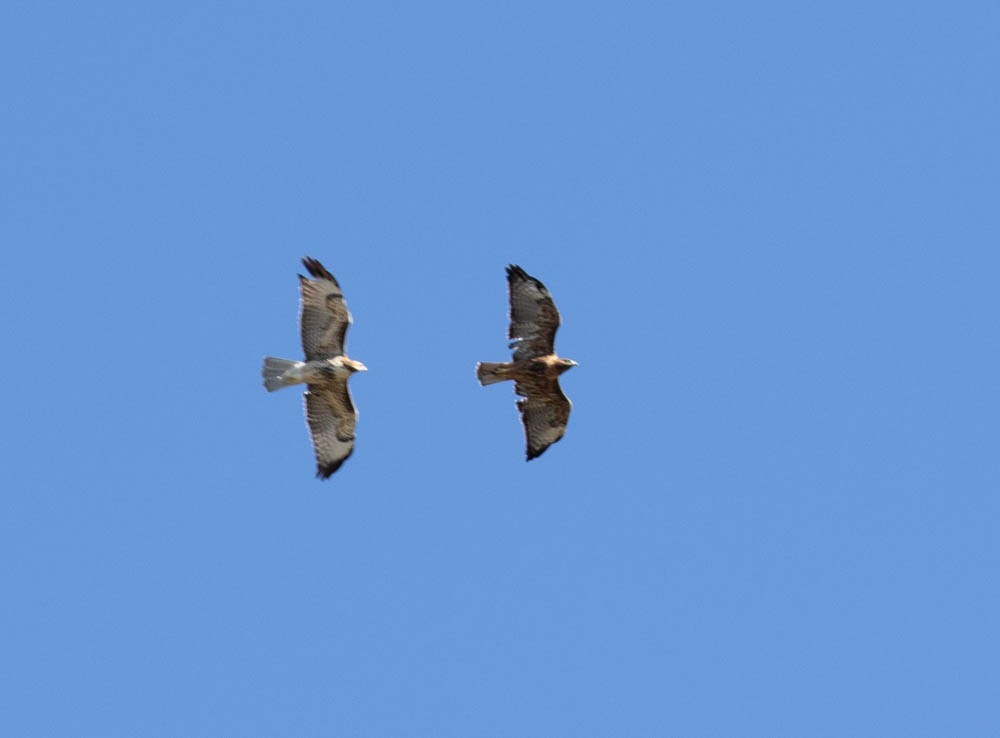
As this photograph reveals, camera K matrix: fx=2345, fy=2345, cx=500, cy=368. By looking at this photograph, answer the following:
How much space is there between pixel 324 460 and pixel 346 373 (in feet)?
5.46

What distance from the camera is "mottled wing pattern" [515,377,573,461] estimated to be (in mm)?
33531

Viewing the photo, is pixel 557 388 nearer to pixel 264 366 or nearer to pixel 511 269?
pixel 511 269

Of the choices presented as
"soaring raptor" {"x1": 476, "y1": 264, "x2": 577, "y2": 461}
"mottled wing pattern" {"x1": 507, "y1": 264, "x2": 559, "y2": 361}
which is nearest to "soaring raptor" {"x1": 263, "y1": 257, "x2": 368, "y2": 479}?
"soaring raptor" {"x1": 476, "y1": 264, "x2": 577, "y2": 461}

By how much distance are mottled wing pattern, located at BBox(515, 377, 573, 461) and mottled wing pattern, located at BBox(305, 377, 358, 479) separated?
2.47m

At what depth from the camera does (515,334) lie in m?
33.0

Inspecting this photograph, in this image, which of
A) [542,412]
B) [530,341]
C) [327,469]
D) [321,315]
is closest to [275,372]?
[321,315]

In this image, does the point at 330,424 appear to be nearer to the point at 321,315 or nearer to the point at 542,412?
the point at 321,315

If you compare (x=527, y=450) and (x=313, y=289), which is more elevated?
(x=313, y=289)

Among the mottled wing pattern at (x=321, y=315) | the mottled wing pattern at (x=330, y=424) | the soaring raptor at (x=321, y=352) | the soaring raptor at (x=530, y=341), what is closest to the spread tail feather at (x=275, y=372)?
the soaring raptor at (x=321, y=352)

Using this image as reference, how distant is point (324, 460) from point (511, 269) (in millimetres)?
3900

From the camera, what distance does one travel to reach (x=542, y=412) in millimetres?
33938

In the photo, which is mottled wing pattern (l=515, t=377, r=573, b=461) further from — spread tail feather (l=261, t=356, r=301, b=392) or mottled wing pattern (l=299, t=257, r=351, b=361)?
spread tail feather (l=261, t=356, r=301, b=392)

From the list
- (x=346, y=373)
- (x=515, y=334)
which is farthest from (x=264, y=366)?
(x=515, y=334)

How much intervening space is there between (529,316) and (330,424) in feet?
10.8
